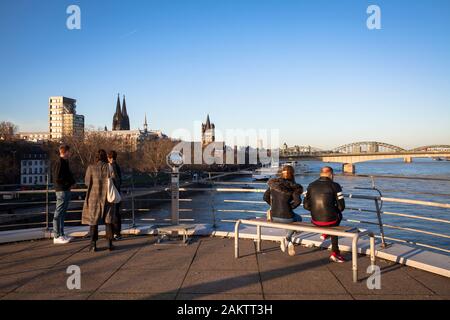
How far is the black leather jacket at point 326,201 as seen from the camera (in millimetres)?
5379

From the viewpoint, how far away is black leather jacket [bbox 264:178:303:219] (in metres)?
5.84

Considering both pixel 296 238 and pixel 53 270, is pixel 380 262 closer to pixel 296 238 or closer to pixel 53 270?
pixel 296 238

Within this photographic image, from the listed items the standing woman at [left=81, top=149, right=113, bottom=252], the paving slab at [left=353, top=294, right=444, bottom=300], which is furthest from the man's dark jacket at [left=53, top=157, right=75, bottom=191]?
the paving slab at [left=353, top=294, right=444, bottom=300]

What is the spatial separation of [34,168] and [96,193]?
7316cm

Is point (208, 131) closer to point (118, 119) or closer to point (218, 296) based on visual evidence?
point (118, 119)

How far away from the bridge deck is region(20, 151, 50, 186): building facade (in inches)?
2634

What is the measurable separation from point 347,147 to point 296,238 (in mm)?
160884

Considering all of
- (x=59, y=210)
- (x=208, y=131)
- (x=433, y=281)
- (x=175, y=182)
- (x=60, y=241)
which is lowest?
(x=433, y=281)

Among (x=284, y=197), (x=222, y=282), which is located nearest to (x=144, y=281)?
(x=222, y=282)

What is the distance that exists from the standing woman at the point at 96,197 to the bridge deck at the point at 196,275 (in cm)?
43

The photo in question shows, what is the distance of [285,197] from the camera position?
5.88m

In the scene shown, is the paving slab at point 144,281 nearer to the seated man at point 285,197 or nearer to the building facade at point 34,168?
the seated man at point 285,197
